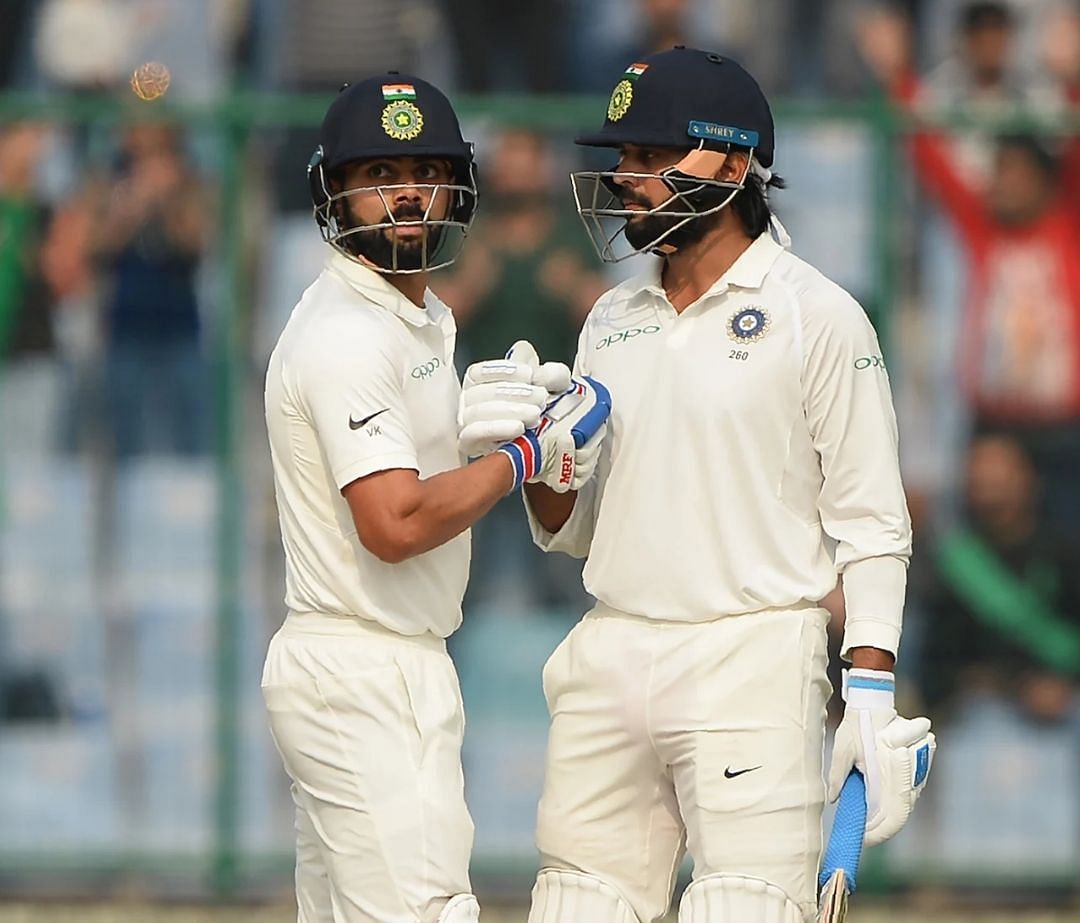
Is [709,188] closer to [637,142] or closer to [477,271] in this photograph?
[637,142]

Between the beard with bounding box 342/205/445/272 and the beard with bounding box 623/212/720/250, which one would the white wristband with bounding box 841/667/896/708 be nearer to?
the beard with bounding box 623/212/720/250

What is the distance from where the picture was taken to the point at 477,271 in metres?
7.43

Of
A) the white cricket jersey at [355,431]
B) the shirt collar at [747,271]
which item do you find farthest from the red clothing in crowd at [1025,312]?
the white cricket jersey at [355,431]

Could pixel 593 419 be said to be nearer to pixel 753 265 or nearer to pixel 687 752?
pixel 753 265

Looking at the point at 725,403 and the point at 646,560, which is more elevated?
the point at 725,403

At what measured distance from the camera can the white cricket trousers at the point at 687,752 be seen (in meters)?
4.67

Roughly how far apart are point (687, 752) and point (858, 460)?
2.14 feet

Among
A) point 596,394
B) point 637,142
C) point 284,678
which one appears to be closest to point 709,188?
point 637,142

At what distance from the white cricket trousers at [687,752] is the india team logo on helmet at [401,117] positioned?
1027 mm

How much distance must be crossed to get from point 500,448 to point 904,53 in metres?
3.83

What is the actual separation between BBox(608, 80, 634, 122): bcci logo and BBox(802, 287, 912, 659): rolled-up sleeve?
1.75 ft

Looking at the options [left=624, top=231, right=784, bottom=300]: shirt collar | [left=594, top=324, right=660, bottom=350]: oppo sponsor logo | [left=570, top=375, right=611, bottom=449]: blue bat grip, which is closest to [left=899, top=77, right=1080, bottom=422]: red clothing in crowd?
[left=624, top=231, right=784, bottom=300]: shirt collar

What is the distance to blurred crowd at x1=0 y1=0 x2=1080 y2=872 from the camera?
7449 mm

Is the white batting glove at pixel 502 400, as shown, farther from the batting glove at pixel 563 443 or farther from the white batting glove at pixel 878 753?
the white batting glove at pixel 878 753
